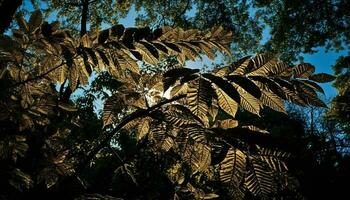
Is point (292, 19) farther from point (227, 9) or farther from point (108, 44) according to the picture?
point (108, 44)

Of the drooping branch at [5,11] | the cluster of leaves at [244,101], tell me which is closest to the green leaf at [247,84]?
the cluster of leaves at [244,101]

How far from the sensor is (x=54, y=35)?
4.29ft

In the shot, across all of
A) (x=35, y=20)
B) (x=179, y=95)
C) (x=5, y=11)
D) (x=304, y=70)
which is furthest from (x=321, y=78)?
(x=5, y=11)

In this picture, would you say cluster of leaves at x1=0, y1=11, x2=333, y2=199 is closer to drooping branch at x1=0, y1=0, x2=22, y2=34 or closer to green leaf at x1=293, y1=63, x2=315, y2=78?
green leaf at x1=293, y1=63, x2=315, y2=78

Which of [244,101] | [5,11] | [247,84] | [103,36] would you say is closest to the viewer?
[247,84]

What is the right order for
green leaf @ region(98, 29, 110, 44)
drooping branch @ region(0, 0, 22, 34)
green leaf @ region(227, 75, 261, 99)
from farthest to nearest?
drooping branch @ region(0, 0, 22, 34) < green leaf @ region(98, 29, 110, 44) < green leaf @ region(227, 75, 261, 99)

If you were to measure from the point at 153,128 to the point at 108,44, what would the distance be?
46cm

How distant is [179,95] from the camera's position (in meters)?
1.19

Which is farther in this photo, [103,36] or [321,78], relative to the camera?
[103,36]

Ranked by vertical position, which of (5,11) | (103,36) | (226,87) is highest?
(5,11)

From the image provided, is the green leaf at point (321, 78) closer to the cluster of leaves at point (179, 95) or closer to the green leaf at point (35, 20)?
the cluster of leaves at point (179, 95)

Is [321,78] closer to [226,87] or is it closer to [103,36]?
[226,87]

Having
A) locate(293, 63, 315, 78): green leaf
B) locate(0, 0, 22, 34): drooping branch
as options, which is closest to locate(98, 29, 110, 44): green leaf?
locate(293, 63, 315, 78): green leaf

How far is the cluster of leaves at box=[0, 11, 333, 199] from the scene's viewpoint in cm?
98
